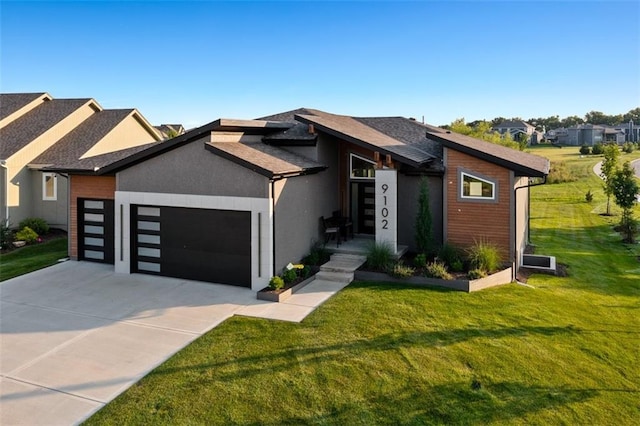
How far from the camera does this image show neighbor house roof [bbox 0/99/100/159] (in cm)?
2119

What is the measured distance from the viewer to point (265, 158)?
42.6ft

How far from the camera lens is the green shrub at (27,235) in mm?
18500

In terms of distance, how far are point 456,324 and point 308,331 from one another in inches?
125

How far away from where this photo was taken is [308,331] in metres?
9.22

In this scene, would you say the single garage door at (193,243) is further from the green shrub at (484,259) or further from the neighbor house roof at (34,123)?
the neighbor house roof at (34,123)

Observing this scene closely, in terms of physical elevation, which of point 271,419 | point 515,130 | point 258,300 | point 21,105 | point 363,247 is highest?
point 515,130

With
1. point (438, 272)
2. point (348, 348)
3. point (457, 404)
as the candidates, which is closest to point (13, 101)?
point (438, 272)

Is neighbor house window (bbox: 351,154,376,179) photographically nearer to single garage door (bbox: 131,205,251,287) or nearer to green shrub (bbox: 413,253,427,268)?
green shrub (bbox: 413,253,427,268)

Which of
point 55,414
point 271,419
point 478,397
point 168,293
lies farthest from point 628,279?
point 55,414

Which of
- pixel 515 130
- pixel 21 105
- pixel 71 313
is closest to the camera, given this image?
pixel 71 313

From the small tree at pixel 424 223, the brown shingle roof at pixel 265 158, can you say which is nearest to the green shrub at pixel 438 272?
the small tree at pixel 424 223

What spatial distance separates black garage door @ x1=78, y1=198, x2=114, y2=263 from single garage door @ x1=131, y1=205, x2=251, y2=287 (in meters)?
2.00

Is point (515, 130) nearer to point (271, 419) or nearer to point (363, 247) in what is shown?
point (363, 247)

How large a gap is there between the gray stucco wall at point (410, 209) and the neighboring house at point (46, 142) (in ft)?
47.4
